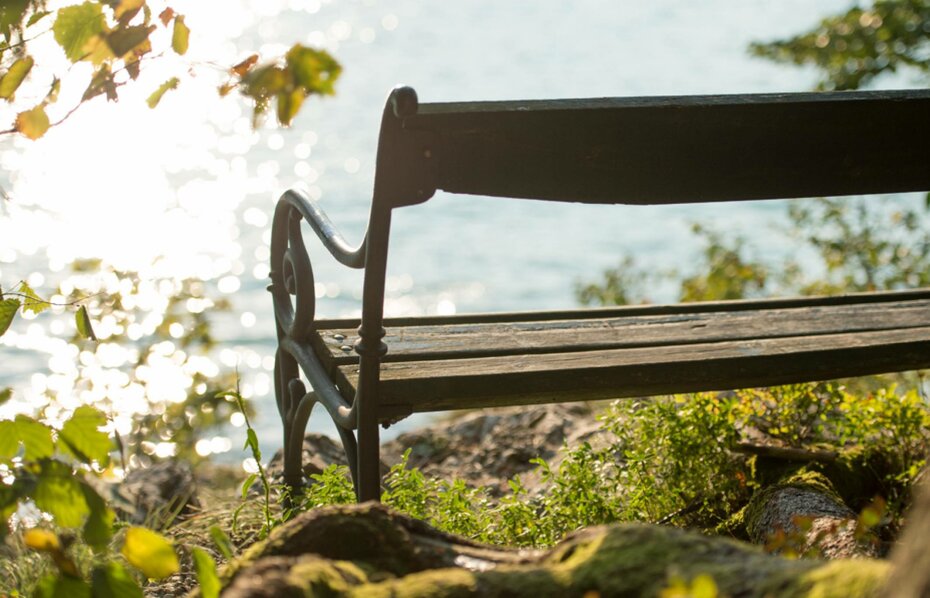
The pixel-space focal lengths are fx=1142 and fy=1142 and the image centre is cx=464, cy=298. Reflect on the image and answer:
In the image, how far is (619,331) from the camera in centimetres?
304

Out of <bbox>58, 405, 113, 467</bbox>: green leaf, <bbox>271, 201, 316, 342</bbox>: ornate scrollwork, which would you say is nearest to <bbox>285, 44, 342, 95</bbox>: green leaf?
<bbox>58, 405, 113, 467</bbox>: green leaf

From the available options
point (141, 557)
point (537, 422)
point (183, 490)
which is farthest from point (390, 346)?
point (537, 422)

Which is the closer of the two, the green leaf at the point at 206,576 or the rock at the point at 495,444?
the green leaf at the point at 206,576

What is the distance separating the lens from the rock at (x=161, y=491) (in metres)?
3.87

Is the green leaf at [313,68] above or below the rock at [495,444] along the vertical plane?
above

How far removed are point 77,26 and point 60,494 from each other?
75 centimetres

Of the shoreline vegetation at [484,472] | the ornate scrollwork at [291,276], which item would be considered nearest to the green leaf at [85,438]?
the shoreline vegetation at [484,472]

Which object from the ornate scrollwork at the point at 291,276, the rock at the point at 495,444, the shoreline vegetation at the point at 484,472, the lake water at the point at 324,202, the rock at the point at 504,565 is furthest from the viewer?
the lake water at the point at 324,202

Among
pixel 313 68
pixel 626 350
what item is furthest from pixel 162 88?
pixel 626 350

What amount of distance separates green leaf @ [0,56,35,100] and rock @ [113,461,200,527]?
2116 millimetres

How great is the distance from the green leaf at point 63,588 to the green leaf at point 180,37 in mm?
867

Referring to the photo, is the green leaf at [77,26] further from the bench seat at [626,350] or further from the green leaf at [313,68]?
the bench seat at [626,350]

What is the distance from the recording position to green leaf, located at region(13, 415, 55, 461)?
162 centimetres

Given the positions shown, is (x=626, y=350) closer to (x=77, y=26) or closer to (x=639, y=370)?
(x=639, y=370)
